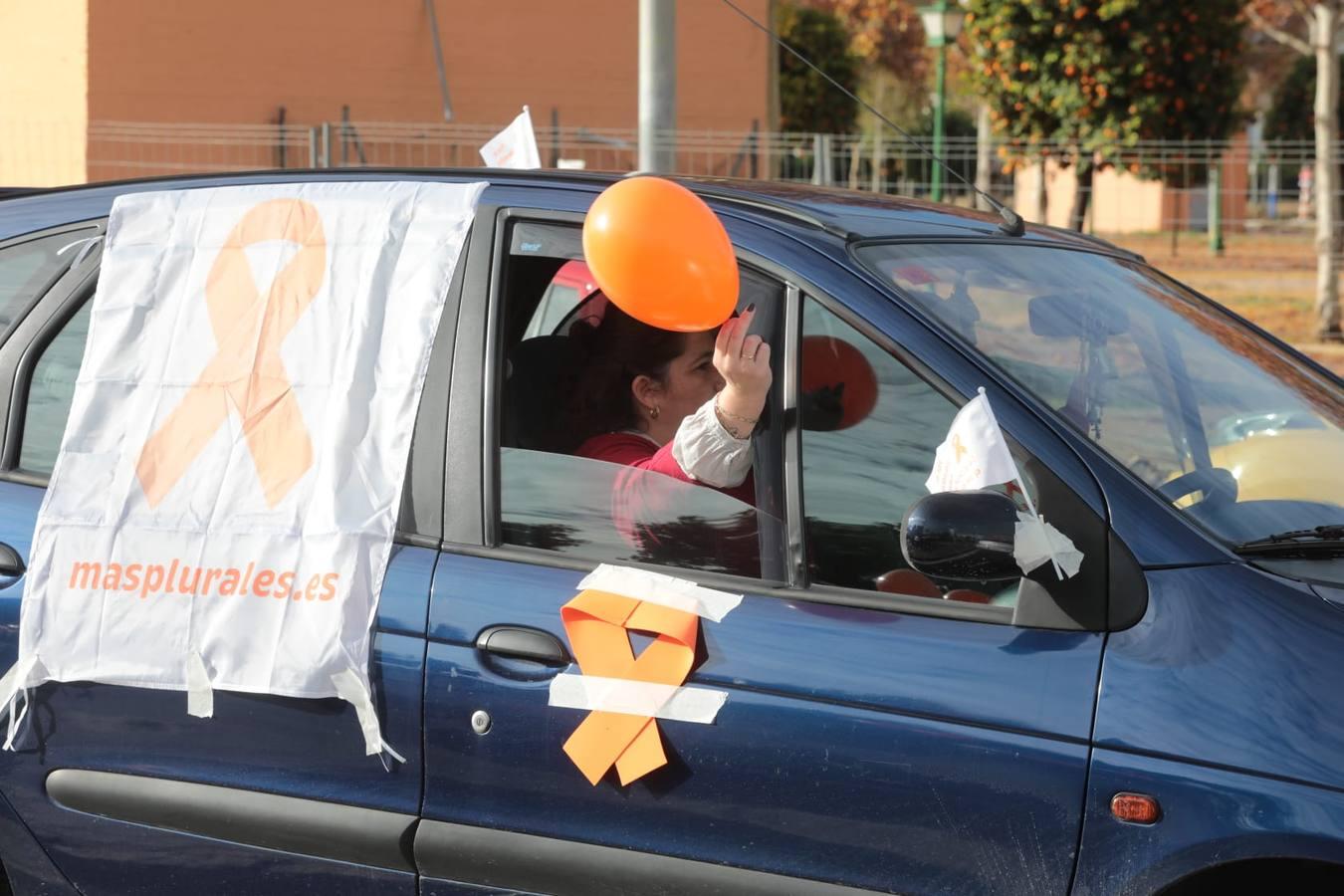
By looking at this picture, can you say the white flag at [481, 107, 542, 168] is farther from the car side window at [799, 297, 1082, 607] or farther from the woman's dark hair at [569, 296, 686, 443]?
the car side window at [799, 297, 1082, 607]

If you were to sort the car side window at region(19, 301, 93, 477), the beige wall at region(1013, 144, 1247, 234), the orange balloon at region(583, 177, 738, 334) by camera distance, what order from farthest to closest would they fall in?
the beige wall at region(1013, 144, 1247, 234)
the car side window at region(19, 301, 93, 477)
the orange balloon at region(583, 177, 738, 334)

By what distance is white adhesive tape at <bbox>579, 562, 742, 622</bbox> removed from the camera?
2588mm

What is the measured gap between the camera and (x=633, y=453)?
9.59 ft

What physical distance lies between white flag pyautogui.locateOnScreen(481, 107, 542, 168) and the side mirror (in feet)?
16.3

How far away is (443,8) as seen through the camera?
2058cm

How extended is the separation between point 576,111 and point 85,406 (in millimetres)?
19062

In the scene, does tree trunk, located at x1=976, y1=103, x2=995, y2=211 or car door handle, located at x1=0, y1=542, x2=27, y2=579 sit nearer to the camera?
car door handle, located at x1=0, y1=542, x2=27, y2=579

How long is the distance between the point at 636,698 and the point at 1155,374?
1179 millimetres

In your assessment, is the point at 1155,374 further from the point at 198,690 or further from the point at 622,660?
the point at 198,690

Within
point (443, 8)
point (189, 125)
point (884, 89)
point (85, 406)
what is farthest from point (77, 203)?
point (884, 89)

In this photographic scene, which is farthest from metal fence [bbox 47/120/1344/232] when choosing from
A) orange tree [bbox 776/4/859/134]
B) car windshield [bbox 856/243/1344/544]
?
orange tree [bbox 776/4/859/134]

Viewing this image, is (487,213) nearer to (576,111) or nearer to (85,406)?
(85,406)

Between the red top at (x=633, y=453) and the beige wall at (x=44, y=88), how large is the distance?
629 inches

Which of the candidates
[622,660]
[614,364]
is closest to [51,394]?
[614,364]
